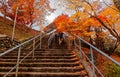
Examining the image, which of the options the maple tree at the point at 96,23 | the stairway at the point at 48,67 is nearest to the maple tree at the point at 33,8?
the maple tree at the point at 96,23

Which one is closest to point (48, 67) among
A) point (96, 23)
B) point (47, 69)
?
point (47, 69)

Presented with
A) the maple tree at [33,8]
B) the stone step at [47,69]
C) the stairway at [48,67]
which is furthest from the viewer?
the maple tree at [33,8]

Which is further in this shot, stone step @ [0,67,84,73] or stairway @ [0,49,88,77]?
stone step @ [0,67,84,73]

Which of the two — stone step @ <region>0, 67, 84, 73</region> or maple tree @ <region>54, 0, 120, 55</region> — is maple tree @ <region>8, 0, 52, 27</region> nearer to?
maple tree @ <region>54, 0, 120, 55</region>

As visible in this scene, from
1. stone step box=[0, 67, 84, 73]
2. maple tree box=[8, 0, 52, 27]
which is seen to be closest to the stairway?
stone step box=[0, 67, 84, 73]

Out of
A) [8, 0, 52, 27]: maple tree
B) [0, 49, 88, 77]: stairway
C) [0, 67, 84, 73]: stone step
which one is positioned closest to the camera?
[0, 49, 88, 77]: stairway

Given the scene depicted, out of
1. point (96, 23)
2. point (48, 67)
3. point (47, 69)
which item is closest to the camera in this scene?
point (47, 69)

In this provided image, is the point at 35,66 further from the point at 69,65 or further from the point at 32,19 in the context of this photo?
the point at 32,19

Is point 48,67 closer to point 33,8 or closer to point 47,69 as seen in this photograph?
point 47,69

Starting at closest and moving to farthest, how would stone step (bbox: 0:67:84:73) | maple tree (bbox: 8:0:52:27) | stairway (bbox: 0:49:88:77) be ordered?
stairway (bbox: 0:49:88:77), stone step (bbox: 0:67:84:73), maple tree (bbox: 8:0:52:27)

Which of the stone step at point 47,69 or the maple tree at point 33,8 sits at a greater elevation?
the maple tree at point 33,8

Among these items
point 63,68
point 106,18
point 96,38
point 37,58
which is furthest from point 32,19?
point 63,68

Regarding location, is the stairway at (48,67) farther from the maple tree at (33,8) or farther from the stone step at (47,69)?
the maple tree at (33,8)

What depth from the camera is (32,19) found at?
28938mm
